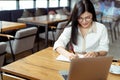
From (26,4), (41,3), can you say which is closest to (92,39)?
(26,4)

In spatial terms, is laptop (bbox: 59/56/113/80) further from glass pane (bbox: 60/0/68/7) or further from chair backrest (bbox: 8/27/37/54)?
glass pane (bbox: 60/0/68/7)

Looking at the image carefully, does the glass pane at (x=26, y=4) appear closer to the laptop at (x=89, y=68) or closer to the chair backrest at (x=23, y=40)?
the chair backrest at (x=23, y=40)

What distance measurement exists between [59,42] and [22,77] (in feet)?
1.86

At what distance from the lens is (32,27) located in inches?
141

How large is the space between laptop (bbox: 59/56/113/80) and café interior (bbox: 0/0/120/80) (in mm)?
226

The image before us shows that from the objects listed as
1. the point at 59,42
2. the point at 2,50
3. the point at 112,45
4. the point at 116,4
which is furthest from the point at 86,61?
the point at 116,4

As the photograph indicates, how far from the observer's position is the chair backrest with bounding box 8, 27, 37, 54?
3.01m

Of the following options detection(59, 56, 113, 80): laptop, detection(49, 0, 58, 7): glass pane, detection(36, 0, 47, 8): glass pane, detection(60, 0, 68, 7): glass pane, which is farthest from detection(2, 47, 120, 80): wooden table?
detection(60, 0, 68, 7): glass pane

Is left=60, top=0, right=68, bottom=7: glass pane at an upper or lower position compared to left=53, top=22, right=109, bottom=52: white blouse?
upper

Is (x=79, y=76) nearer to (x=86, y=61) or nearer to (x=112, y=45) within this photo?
(x=86, y=61)

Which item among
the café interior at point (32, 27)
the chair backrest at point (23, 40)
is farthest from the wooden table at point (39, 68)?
the chair backrest at point (23, 40)

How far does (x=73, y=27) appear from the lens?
1815mm

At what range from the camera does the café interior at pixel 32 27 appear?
2519mm

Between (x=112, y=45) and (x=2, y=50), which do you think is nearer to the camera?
(x=2, y=50)
